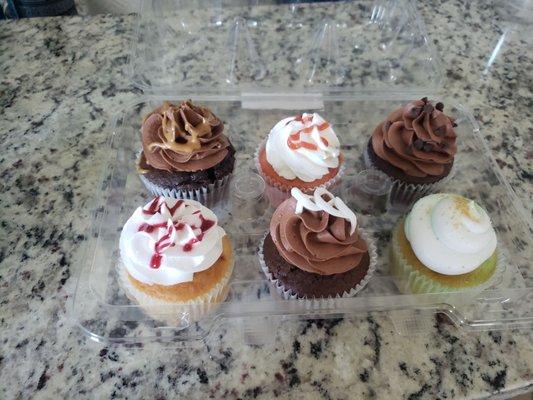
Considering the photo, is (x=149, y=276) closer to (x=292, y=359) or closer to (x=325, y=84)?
(x=292, y=359)

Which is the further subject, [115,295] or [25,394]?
[115,295]

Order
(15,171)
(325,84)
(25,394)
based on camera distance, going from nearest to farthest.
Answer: (25,394), (15,171), (325,84)

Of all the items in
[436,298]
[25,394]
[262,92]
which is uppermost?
[262,92]

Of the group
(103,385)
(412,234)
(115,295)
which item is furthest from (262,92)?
(103,385)

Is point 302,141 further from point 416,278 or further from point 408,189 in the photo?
point 416,278

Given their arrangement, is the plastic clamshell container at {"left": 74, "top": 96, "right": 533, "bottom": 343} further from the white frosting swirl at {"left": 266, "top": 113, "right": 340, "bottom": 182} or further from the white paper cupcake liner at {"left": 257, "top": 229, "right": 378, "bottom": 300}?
the white frosting swirl at {"left": 266, "top": 113, "right": 340, "bottom": 182}

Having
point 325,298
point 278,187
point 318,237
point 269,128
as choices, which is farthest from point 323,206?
point 269,128
